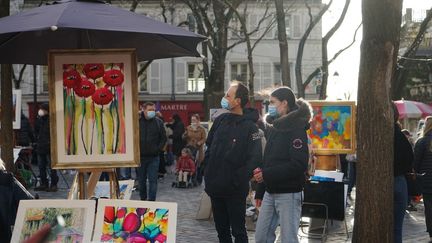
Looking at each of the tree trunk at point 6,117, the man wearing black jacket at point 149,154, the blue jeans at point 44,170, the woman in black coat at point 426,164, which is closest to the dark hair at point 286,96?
the woman in black coat at point 426,164

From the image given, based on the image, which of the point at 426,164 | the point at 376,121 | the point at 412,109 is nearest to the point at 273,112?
the point at 376,121

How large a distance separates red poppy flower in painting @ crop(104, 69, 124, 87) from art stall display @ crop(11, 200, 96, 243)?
106 cm

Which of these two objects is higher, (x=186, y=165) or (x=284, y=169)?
(x=284, y=169)

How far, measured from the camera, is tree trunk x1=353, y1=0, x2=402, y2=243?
5.88m

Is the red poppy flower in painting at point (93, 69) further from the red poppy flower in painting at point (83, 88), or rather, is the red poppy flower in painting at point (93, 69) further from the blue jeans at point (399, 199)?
the blue jeans at point (399, 199)

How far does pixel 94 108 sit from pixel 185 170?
10.7m

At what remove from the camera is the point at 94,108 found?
5332 mm

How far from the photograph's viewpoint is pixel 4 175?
4.66m

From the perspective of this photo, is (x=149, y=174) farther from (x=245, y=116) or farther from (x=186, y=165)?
(x=186, y=165)

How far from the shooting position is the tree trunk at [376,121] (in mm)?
5879

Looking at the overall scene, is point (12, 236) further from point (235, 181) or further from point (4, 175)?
point (235, 181)

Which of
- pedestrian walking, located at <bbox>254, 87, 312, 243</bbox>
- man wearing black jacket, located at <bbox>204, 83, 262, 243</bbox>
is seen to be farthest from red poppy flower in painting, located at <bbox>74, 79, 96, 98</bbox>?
pedestrian walking, located at <bbox>254, 87, 312, 243</bbox>

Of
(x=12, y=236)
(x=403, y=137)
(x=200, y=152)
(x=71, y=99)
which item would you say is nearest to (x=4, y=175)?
(x=12, y=236)

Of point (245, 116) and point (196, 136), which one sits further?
point (196, 136)
